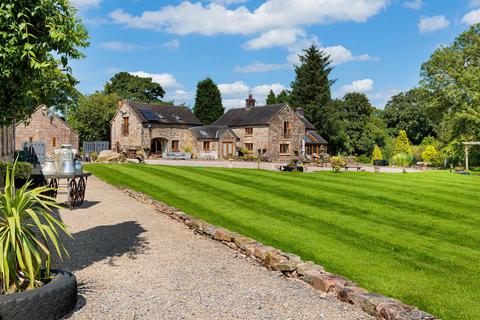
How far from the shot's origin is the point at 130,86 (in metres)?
79.3

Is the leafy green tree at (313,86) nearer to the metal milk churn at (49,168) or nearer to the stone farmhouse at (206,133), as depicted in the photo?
the stone farmhouse at (206,133)

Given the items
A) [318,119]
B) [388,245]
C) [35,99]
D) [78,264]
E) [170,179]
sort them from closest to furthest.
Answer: [35,99]
[78,264]
[388,245]
[170,179]
[318,119]

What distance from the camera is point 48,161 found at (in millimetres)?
13555

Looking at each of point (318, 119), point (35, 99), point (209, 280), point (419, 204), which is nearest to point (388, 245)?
point (209, 280)

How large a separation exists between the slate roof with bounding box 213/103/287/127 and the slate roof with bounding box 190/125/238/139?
2.28m

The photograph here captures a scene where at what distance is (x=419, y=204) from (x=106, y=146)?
150ft

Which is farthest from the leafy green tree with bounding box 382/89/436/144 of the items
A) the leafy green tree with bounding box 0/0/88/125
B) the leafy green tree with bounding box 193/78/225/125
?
the leafy green tree with bounding box 0/0/88/125

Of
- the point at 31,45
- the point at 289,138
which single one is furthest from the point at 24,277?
the point at 289,138

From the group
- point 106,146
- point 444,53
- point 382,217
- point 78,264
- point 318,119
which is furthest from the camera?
point 318,119

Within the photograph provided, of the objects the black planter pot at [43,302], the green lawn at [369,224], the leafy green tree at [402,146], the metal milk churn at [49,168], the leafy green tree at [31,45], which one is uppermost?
the leafy green tree at [31,45]

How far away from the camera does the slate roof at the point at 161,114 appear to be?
2053 inches

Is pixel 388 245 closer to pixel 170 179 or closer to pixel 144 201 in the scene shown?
pixel 144 201

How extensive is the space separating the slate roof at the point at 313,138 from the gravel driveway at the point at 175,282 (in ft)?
161

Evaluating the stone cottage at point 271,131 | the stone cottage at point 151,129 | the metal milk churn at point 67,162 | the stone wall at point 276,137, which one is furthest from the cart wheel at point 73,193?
the stone wall at point 276,137
